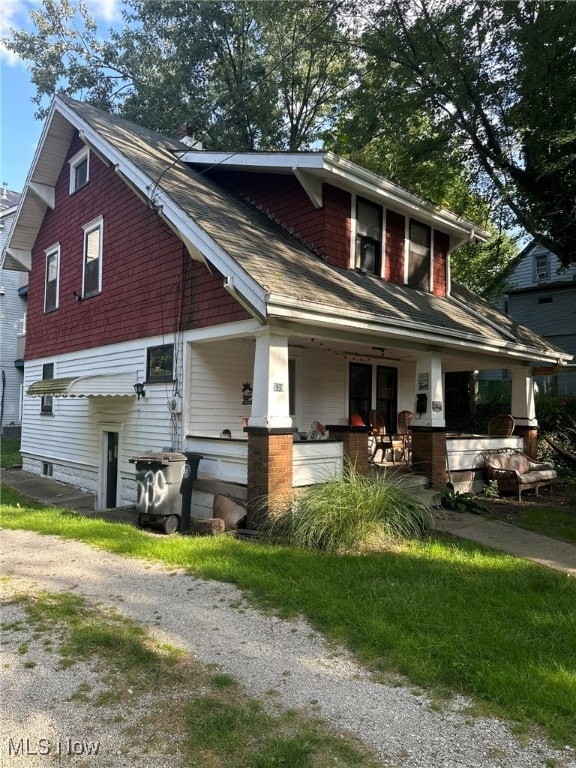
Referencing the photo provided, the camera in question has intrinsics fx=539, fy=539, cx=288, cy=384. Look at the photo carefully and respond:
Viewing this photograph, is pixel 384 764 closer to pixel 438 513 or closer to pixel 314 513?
pixel 314 513

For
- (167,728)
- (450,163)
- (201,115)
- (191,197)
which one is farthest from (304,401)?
(201,115)

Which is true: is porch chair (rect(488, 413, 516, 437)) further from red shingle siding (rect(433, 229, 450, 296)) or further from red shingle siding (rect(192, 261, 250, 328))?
A: red shingle siding (rect(192, 261, 250, 328))

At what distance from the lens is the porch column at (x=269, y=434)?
724 cm

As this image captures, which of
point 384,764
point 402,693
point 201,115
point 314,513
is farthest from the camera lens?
point 201,115

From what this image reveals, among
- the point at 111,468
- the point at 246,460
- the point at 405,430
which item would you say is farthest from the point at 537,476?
the point at 111,468

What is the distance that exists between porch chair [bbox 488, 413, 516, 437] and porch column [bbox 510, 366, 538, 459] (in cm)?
33

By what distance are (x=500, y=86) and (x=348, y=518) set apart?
36.8 feet

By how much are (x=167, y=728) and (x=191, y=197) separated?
8248 millimetres

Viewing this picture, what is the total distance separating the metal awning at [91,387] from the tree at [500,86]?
9.43 meters

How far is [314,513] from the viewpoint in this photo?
6.64m

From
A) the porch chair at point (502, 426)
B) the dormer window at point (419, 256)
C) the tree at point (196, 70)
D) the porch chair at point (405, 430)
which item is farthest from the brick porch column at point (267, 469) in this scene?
the tree at point (196, 70)

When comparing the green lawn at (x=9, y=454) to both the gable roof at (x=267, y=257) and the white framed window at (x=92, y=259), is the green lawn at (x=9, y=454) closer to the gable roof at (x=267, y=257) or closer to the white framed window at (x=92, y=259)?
the white framed window at (x=92, y=259)

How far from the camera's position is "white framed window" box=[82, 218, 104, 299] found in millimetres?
12180

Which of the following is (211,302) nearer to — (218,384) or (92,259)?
(218,384)
